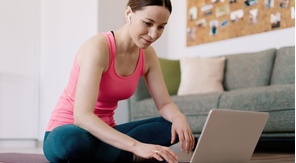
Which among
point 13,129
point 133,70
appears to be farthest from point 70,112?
point 13,129

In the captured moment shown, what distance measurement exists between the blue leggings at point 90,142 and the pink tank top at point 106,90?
94mm

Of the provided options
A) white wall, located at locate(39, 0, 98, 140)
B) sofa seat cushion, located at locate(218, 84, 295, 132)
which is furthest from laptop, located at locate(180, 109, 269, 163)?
white wall, located at locate(39, 0, 98, 140)

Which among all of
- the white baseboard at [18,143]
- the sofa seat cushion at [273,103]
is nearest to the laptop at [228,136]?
the sofa seat cushion at [273,103]

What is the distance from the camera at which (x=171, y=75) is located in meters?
4.01

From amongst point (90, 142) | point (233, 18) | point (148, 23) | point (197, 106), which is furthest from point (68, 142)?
point (233, 18)

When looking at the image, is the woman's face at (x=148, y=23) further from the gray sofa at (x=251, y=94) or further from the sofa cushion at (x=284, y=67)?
the sofa cushion at (x=284, y=67)

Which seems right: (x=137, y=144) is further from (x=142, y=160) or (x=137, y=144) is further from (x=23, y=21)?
(x=23, y=21)

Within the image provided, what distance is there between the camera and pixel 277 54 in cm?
353

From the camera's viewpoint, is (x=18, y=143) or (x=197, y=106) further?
(x=18, y=143)

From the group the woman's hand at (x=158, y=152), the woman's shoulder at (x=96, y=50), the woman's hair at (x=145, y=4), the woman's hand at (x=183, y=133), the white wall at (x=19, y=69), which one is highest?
the woman's hair at (x=145, y=4)

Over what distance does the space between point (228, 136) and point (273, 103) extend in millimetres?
1474

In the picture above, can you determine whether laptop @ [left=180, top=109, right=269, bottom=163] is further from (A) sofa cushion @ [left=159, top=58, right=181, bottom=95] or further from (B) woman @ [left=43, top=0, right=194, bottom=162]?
(A) sofa cushion @ [left=159, top=58, right=181, bottom=95]

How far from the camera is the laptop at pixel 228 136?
1386mm

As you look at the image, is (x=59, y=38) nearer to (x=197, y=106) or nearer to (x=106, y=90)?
(x=197, y=106)
